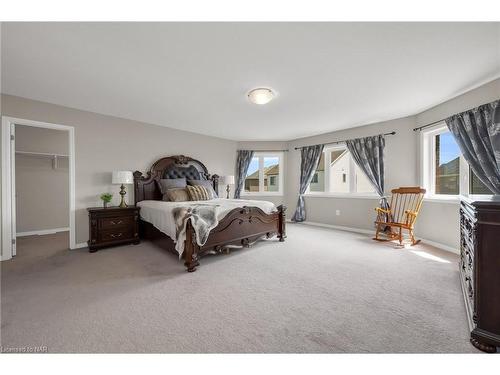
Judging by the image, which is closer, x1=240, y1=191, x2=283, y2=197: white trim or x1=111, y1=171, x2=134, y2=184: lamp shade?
x1=111, y1=171, x2=134, y2=184: lamp shade

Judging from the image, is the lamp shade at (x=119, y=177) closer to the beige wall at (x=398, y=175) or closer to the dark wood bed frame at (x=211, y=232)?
the dark wood bed frame at (x=211, y=232)

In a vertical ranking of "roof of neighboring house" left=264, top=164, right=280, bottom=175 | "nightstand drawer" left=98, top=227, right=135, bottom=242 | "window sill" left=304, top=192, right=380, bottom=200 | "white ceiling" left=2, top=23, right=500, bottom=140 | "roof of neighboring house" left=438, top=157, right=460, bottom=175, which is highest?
"white ceiling" left=2, top=23, right=500, bottom=140

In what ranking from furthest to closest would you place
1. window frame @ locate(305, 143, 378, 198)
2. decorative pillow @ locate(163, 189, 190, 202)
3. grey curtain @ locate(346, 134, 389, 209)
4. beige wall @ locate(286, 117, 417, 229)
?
window frame @ locate(305, 143, 378, 198), grey curtain @ locate(346, 134, 389, 209), beige wall @ locate(286, 117, 417, 229), decorative pillow @ locate(163, 189, 190, 202)

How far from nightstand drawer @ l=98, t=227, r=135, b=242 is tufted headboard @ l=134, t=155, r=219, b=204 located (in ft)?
2.34

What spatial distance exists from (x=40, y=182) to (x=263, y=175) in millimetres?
5328

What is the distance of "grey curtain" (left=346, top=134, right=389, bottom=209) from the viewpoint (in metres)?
4.14

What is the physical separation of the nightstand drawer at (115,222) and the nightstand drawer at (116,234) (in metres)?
0.07

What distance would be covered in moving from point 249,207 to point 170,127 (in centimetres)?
273

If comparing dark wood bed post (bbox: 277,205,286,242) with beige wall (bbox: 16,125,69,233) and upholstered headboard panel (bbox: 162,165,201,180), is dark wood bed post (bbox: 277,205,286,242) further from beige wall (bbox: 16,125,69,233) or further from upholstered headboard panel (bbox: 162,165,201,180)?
beige wall (bbox: 16,125,69,233)

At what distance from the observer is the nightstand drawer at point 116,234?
322 cm

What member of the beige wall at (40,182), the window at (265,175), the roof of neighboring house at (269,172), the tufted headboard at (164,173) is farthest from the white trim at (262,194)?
the beige wall at (40,182)

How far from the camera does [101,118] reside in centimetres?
364

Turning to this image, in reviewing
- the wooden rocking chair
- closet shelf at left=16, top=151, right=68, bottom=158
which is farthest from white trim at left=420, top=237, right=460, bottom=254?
closet shelf at left=16, top=151, right=68, bottom=158
